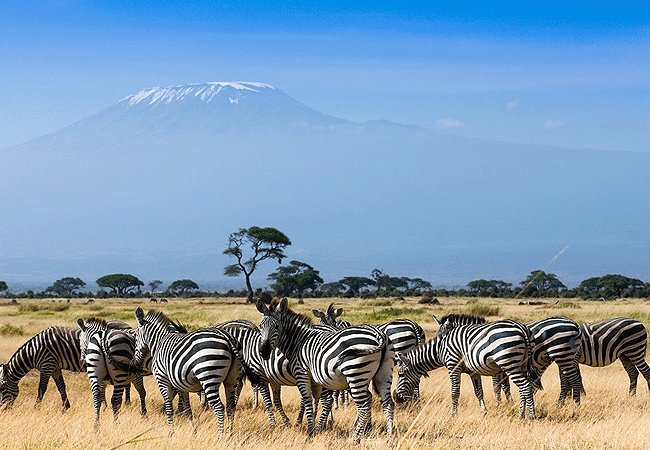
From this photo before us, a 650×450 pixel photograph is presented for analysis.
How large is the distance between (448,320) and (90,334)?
630 cm

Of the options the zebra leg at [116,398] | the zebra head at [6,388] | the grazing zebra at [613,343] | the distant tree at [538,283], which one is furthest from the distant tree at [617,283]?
the zebra leg at [116,398]

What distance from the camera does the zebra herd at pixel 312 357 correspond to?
418 inches

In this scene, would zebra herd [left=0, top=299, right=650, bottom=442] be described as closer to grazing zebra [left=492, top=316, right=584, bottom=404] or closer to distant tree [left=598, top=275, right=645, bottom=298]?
grazing zebra [left=492, top=316, right=584, bottom=404]

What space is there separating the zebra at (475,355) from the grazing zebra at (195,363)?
2718mm

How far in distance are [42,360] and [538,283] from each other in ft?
51.6

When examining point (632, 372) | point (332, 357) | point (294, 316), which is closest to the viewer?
point (332, 357)

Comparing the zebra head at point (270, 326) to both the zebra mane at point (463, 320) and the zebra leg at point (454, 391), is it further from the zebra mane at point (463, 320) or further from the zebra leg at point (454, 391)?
the zebra mane at point (463, 320)

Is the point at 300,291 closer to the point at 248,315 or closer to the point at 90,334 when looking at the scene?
the point at 248,315

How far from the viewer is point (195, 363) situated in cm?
1091

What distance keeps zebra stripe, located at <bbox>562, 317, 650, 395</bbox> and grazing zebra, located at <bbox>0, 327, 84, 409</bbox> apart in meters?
9.38

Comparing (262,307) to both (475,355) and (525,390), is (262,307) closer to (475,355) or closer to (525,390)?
(475,355)

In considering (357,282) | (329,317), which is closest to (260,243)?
(357,282)

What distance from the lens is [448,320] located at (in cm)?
1364

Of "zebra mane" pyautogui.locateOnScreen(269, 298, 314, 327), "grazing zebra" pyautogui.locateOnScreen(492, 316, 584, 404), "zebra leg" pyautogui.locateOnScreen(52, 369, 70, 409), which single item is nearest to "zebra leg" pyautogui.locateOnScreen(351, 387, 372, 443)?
"zebra mane" pyautogui.locateOnScreen(269, 298, 314, 327)
